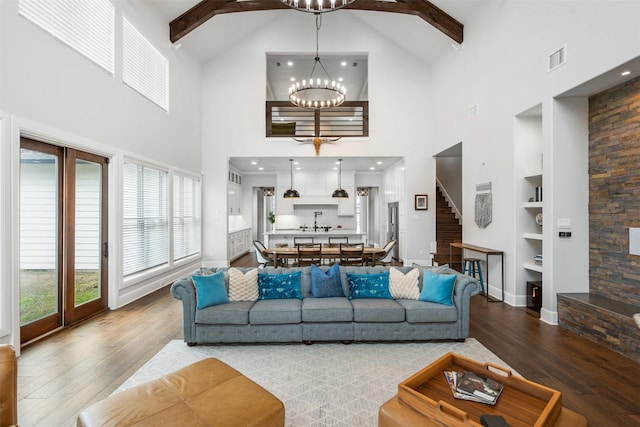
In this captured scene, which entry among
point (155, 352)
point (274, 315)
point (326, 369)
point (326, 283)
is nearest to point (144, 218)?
point (155, 352)

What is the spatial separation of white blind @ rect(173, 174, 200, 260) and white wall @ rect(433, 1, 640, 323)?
625cm

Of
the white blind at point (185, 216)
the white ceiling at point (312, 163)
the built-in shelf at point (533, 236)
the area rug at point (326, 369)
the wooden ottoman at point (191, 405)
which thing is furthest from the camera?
the white ceiling at point (312, 163)

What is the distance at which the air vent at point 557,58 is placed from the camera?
3848 mm

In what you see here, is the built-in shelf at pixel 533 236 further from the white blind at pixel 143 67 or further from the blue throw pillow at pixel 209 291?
the white blind at pixel 143 67

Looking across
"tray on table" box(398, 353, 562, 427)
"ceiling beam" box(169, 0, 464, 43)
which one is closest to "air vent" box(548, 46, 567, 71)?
"ceiling beam" box(169, 0, 464, 43)

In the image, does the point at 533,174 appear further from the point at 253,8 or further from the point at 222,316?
the point at 253,8

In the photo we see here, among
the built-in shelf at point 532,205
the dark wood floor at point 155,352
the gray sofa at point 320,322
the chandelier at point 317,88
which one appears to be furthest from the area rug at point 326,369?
the chandelier at point 317,88

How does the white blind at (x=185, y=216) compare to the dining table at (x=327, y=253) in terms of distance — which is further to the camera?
the white blind at (x=185, y=216)

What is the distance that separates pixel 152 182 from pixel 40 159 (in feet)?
7.15

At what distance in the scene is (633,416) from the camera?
7.28 ft

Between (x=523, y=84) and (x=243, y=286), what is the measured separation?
4988mm

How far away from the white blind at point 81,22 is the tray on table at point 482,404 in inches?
198

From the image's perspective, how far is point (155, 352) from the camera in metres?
3.30

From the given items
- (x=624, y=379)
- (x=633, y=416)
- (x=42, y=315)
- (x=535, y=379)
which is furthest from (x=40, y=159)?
(x=624, y=379)
